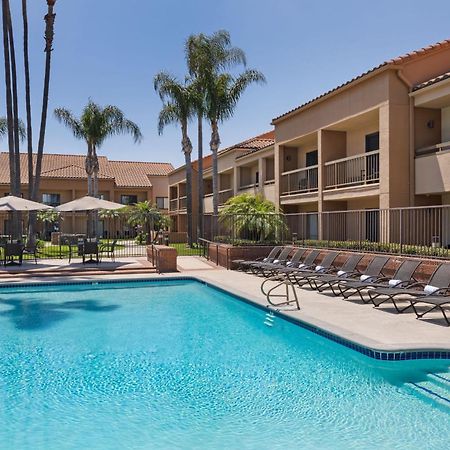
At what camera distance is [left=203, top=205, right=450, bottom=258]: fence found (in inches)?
565

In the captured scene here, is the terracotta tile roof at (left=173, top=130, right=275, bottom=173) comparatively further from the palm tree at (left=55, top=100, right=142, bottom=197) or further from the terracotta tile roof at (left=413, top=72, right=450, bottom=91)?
the terracotta tile roof at (left=413, top=72, right=450, bottom=91)

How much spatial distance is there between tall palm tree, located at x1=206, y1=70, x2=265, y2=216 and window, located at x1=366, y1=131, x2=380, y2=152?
35.3 ft

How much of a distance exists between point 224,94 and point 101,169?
3406 cm

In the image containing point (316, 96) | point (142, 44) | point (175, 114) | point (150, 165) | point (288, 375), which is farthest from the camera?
point (150, 165)

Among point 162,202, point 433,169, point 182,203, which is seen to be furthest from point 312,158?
point 162,202

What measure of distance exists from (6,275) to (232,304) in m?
9.59

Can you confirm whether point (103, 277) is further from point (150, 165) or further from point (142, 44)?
point (150, 165)

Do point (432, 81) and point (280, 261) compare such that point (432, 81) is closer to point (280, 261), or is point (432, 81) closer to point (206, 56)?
point (280, 261)

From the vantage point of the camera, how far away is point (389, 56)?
17.5 metres

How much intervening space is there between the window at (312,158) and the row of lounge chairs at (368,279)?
7.05 meters

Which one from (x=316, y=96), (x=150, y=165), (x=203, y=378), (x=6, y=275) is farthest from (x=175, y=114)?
(x=150, y=165)

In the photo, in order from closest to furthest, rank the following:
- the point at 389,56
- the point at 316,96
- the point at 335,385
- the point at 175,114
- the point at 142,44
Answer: the point at 335,385, the point at 389,56, the point at 316,96, the point at 142,44, the point at 175,114

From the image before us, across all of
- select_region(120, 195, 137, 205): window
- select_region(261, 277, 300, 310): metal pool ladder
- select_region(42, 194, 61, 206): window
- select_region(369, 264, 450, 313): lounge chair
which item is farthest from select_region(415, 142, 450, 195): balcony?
select_region(120, 195, 137, 205): window

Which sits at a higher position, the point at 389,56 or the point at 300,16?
the point at 300,16
